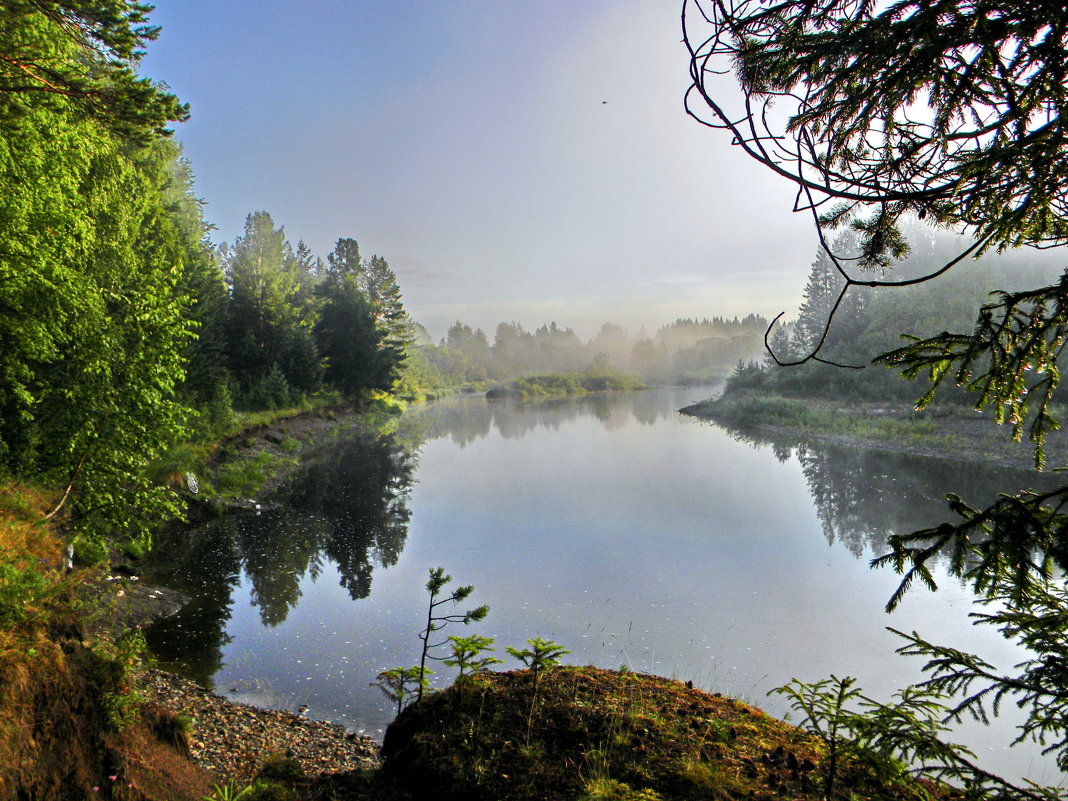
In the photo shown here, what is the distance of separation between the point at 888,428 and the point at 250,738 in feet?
89.6

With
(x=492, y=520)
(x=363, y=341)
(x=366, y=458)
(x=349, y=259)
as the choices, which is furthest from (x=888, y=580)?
(x=349, y=259)

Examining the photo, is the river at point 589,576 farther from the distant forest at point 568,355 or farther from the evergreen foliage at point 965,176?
the distant forest at point 568,355

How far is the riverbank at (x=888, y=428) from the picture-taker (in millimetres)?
19688

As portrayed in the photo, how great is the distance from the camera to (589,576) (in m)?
9.84

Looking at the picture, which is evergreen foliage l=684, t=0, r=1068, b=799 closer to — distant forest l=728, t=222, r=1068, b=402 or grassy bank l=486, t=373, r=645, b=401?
distant forest l=728, t=222, r=1068, b=402

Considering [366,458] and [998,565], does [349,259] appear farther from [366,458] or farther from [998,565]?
[998,565]

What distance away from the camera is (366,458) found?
23109 mm

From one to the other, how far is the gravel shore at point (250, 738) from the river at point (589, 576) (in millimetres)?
347

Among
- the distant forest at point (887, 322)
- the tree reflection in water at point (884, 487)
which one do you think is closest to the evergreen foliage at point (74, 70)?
the tree reflection in water at point (884, 487)

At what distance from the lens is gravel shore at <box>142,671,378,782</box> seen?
475 centimetres

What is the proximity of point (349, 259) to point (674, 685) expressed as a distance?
185 ft

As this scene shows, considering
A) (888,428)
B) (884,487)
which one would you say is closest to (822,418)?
(888,428)

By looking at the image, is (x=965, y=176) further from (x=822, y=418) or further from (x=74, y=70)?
(x=822, y=418)

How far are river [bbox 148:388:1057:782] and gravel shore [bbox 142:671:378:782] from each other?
1.14 ft
